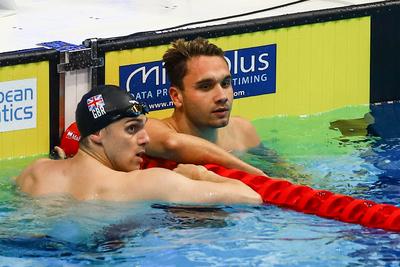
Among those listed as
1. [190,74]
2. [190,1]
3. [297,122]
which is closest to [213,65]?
[190,74]

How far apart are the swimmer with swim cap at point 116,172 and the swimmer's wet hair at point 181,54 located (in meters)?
0.64

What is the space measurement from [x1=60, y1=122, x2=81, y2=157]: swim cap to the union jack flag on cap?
3.44 ft

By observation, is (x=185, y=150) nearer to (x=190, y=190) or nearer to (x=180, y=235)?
(x=190, y=190)

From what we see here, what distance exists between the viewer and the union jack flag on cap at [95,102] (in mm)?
7211

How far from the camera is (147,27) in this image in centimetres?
924

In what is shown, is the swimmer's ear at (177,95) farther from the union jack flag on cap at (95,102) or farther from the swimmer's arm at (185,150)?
the union jack flag on cap at (95,102)

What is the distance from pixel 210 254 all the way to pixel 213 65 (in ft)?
5.06

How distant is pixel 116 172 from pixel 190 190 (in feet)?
1.27

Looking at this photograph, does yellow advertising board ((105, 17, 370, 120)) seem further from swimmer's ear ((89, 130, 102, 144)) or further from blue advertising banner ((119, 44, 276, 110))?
swimmer's ear ((89, 130, 102, 144))

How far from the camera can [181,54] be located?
7898 millimetres

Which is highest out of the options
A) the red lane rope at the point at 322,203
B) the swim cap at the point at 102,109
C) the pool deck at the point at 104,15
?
the pool deck at the point at 104,15

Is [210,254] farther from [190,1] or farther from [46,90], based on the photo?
[190,1]

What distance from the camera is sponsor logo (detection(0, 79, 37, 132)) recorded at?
27.1 feet

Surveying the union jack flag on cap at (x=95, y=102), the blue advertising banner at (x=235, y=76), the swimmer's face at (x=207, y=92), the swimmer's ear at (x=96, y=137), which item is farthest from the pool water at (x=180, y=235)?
the blue advertising banner at (x=235, y=76)
